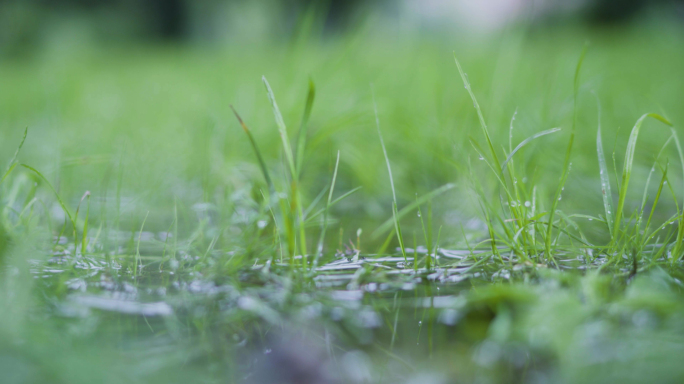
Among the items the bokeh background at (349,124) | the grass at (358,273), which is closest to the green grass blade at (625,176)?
the grass at (358,273)

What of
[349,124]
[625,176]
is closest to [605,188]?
[625,176]

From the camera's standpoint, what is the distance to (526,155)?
1.37m

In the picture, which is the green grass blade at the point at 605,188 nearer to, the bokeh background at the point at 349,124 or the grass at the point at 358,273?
the grass at the point at 358,273

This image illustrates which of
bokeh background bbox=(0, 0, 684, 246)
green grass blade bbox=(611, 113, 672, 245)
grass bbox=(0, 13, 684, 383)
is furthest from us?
bokeh background bbox=(0, 0, 684, 246)

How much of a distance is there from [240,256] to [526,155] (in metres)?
0.97

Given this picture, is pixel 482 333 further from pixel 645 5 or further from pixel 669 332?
pixel 645 5

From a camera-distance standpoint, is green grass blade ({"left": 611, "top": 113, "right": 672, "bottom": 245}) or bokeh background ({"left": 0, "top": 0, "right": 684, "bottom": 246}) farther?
bokeh background ({"left": 0, "top": 0, "right": 684, "bottom": 246})

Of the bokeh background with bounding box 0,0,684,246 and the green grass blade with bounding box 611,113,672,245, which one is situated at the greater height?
the bokeh background with bounding box 0,0,684,246

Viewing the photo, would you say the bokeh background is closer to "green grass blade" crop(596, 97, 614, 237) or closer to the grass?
the grass

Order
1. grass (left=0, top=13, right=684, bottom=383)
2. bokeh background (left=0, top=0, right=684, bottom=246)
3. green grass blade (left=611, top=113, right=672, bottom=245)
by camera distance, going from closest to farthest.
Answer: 1. grass (left=0, top=13, right=684, bottom=383)
2. green grass blade (left=611, top=113, right=672, bottom=245)
3. bokeh background (left=0, top=0, right=684, bottom=246)

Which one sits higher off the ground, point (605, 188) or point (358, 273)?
point (605, 188)

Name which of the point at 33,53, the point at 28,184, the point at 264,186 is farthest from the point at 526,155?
the point at 33,53

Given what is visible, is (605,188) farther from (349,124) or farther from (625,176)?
(349,124)

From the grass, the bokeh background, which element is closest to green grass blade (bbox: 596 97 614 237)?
the grass
